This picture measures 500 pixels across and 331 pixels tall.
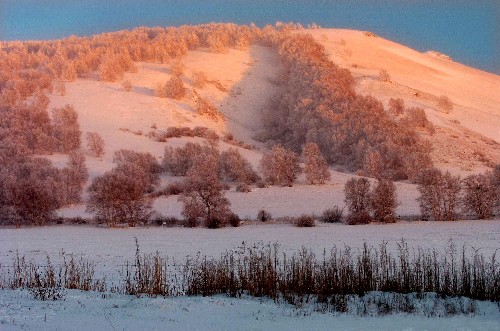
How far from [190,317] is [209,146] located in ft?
96.5

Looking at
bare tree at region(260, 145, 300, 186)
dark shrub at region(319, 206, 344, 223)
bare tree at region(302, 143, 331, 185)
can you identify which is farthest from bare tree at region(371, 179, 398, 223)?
bare tree at region(260, 145, 300, 186)

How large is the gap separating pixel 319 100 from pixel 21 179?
2582 cm

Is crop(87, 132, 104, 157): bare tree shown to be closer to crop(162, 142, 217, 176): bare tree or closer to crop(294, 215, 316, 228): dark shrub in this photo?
crop(162, 142, 217, 176): bare tree

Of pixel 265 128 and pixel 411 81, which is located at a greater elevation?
pixel 411 81

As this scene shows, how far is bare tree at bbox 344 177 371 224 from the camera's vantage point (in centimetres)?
2525

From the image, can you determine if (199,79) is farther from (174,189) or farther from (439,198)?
(439,198)

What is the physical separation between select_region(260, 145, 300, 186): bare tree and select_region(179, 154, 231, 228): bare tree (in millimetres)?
5055

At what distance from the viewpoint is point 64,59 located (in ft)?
182

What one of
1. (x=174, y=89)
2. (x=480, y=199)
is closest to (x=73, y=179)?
(x=480, y=199)

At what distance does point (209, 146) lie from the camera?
38875 mm

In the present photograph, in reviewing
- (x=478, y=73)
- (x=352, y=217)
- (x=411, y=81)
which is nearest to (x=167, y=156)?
(x=352, y=217)

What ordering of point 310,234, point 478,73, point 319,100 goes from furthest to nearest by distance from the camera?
point 478,73 → point 319,100 → point 310,234

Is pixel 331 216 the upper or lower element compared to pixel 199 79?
lower

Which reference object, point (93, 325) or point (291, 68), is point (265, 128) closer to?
point (291, 68)
